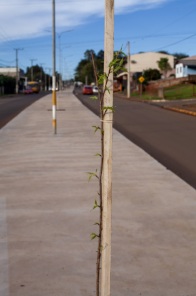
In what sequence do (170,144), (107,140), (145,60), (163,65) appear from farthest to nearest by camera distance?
(145,60), (163,65), (170,144), (107,140)

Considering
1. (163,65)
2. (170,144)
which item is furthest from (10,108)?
(163,65)

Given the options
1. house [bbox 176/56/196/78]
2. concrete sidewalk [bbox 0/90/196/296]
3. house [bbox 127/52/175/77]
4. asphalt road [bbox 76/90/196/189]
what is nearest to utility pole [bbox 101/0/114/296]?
concrete sidewalk [bbox 0/90/196/296]

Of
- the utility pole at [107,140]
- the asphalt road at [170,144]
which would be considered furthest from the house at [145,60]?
the utility pole at [107,140]

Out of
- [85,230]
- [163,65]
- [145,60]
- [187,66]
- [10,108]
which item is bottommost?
[10,108]

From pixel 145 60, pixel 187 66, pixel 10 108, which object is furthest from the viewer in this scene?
pixel 145 60

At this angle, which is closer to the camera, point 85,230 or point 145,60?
point 85,230

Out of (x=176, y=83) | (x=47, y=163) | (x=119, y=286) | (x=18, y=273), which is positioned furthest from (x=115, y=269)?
(x=176, y=83)

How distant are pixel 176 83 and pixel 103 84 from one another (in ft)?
260

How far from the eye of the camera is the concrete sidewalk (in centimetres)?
480

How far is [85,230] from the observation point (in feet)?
21.2

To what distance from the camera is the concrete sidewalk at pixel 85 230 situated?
4801 millimetres

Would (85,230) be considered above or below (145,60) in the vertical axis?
below

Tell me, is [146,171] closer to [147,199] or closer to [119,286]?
[147,199]

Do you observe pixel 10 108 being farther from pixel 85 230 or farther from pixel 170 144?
pixel 85 230
